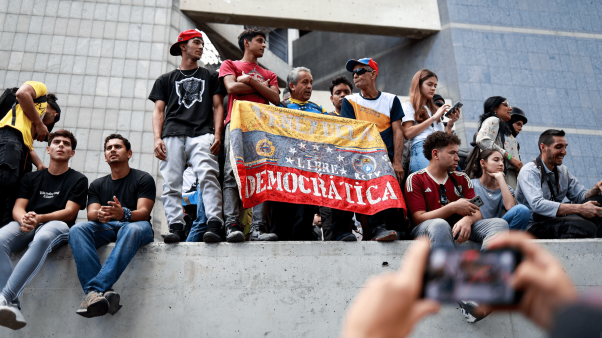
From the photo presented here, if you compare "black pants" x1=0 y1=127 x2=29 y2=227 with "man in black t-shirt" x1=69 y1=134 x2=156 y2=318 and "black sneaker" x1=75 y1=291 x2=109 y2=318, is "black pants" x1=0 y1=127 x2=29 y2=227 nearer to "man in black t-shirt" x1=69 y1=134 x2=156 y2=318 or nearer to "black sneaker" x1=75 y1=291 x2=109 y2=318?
"man in black t-shirt" x1=69 y1=134 x2=156 y2=318

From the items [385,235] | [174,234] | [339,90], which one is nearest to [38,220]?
[174,234]

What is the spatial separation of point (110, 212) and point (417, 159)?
301cm

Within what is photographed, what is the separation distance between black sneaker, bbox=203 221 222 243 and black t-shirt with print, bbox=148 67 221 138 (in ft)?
2.93

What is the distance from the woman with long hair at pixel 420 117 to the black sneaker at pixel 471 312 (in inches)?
62.3

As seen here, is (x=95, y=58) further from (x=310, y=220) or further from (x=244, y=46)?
(x=310, y=220)

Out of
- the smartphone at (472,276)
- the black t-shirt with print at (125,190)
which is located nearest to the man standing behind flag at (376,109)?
the black t-shirt with print at (125,190)

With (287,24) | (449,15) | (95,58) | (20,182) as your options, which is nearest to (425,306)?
(20,182)

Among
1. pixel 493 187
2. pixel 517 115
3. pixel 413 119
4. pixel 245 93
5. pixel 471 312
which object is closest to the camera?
pixel 471 312

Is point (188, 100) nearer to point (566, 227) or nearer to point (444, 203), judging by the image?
point (444, 203)

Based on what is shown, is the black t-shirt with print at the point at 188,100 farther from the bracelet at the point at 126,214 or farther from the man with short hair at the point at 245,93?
the bracelet at the point at 126,214

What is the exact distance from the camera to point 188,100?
193 inches

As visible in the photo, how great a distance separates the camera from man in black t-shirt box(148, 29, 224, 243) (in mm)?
4426

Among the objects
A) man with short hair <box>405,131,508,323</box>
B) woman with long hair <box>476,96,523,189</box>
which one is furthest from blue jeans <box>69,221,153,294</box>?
woman with long hair <box>476,96,523,189</box>

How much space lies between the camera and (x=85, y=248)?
156 inches
